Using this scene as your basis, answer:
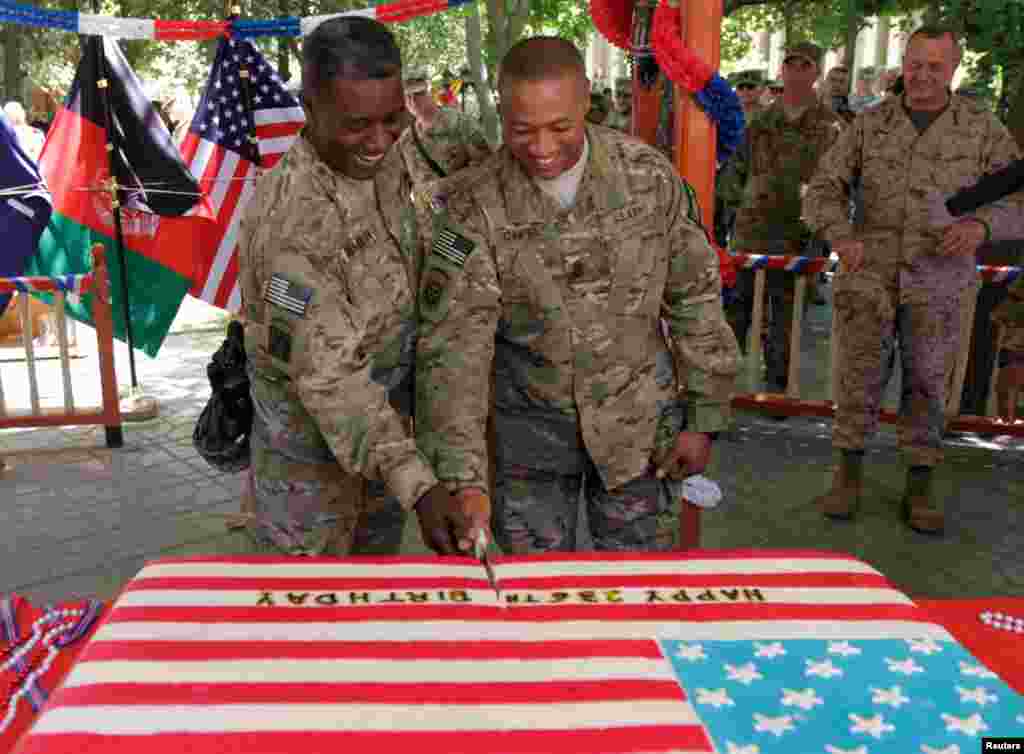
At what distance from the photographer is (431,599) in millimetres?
2027

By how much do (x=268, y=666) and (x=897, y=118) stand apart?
384 cm

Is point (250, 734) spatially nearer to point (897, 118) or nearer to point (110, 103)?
point (897, 118)

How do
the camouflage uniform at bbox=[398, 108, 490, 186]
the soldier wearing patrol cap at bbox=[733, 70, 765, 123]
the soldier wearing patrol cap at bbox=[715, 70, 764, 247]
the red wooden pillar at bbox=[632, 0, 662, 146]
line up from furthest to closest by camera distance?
the soldier wearing patrol cap at bbox=[733, 70, 765, 123] → the soldier wearing patrol cap at bbox=[715, 70, 764, 247] → the red wooden pillar at bbox=[632, 0, 662, 146] → the camouflage uniform at bbox=[398, 108, 490, 186]

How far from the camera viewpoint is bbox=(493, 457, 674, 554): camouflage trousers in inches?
108

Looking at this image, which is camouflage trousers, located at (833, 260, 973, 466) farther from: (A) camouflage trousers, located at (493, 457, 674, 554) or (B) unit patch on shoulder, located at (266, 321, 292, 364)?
(B) unit patch on shoulder, located at (266, 321, 292, 364)

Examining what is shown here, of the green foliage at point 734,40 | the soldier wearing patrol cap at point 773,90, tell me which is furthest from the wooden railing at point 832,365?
the green foliage at point 734,40

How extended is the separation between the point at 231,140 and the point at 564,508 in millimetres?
4187

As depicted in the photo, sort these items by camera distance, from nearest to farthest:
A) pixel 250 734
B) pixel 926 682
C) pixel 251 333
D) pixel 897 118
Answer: pixel 250 734 → pixel 926 682 → pixel 251 333 → pixel 897 118

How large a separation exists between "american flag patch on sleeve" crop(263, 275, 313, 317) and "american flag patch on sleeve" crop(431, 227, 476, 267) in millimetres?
454

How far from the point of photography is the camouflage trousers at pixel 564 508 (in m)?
2.74

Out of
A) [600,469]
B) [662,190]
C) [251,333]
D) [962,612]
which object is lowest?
[962,612]

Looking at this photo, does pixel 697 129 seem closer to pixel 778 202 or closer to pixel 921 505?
pixel 921 505

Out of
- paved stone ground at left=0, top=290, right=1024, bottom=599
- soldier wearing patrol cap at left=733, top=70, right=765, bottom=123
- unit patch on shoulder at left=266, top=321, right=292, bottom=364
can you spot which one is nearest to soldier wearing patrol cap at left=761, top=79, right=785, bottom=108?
soldier wearing patrol cap at left=733, top=70, right=765, bottom=123

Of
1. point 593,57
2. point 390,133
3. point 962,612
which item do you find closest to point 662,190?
point 390,133
